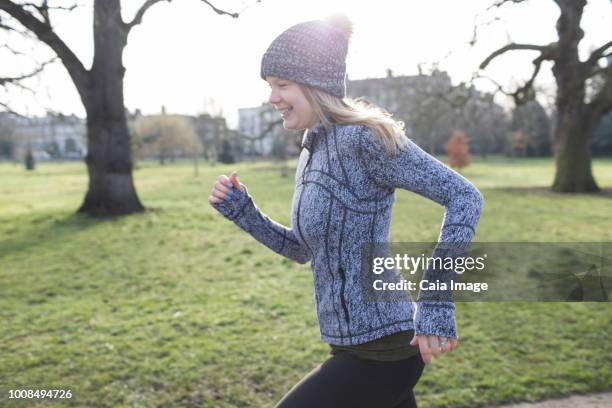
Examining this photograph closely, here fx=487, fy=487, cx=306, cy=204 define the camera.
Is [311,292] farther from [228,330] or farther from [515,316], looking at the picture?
[515,316]

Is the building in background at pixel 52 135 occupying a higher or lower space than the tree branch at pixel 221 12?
lower

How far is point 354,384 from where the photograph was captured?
1.74 meters

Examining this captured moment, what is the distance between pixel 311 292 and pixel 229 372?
262 cm

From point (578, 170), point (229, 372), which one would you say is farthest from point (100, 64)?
point (578, 170)

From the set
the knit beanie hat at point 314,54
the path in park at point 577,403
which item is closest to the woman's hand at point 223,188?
the knit beanie hat at point 314,54

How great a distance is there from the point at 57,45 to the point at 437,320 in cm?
1385

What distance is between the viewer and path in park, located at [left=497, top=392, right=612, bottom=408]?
3744mm

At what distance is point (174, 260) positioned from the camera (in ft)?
29.5

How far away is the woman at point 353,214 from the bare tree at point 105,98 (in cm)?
1114

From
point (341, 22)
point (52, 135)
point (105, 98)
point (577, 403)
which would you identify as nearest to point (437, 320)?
point (341, 22)

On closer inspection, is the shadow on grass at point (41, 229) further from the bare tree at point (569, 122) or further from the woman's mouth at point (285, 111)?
the bare tree at point (569, 122)

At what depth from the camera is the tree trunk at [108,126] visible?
13.3 meters

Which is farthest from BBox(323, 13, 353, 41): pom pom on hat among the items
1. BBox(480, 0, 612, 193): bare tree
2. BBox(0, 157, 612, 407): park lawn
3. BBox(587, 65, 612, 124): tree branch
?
BBox(587, 65, 612, 124): tree branch

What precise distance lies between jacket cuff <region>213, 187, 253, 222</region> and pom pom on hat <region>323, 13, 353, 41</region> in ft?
2.66
